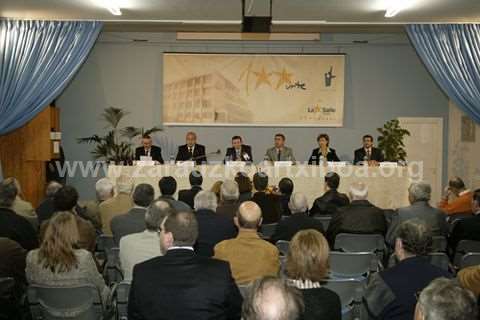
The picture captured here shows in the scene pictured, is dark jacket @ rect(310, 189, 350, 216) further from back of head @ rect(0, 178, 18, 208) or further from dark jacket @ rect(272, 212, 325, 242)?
back of head @ rect(0, 178, 18, 208)

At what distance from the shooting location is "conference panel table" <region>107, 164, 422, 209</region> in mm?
9008

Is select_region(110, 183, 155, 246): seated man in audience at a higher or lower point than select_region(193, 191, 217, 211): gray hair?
lower

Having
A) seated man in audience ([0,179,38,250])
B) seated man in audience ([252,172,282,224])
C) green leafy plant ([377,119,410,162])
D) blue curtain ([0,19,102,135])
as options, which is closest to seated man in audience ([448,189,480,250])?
seated man in audience ([252,172,282,224])

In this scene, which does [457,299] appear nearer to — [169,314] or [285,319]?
[285,319]

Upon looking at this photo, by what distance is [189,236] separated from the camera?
3.25m

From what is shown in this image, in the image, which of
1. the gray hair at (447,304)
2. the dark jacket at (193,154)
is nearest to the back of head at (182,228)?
the gray hair at (447,304)

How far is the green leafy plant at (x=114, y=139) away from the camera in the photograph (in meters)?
11.5

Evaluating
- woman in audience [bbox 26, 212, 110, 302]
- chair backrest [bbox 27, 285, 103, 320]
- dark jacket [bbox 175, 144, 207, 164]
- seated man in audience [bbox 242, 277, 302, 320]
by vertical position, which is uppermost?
dark jacket [bbox 175, 144, 207, 164]

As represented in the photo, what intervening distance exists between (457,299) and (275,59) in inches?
415

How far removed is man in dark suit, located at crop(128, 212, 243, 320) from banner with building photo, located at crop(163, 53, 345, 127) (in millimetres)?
9310

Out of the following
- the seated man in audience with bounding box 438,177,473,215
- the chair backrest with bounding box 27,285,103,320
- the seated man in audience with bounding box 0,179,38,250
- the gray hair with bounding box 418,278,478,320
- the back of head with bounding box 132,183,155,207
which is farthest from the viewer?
the seated man in audience with bounding box 438,177,473,215

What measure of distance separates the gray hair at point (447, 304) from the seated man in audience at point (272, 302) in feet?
1.42

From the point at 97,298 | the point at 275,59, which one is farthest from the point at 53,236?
the point at 275,59

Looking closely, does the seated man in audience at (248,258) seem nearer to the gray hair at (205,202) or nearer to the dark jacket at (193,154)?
the gray hair at (205,202)
